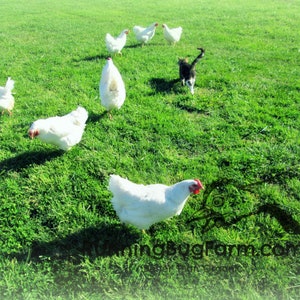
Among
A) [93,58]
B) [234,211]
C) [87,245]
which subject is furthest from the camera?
[93,58]

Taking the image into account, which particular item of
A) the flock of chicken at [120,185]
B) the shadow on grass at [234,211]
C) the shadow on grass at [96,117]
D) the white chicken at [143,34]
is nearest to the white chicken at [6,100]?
the flock of chicken at [120,185]

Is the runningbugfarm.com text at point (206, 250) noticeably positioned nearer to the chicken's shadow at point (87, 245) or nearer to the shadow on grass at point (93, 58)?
the chicken's shadow at point (87, 245)

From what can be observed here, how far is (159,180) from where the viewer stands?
3.88 metres

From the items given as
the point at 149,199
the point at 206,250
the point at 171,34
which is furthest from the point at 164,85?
the point at 206,250

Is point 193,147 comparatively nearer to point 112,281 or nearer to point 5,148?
point 112,281

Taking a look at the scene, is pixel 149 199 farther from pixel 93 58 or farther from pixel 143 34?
pixel 143 34

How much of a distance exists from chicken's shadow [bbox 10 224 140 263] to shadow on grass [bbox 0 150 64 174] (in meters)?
1.36

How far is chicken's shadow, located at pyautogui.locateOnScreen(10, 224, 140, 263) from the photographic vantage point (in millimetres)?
3031

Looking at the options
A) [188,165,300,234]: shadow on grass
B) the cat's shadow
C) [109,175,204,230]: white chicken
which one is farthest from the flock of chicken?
the cat's shadow

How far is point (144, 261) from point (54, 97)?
4148 millimetres

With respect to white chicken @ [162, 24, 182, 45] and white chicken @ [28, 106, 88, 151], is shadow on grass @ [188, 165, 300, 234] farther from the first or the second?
white chicken @ [162, 24, 182, 45]

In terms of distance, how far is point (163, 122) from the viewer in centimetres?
496

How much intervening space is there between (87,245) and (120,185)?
0.74 m

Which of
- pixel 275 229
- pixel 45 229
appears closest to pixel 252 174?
pixel 275 229
